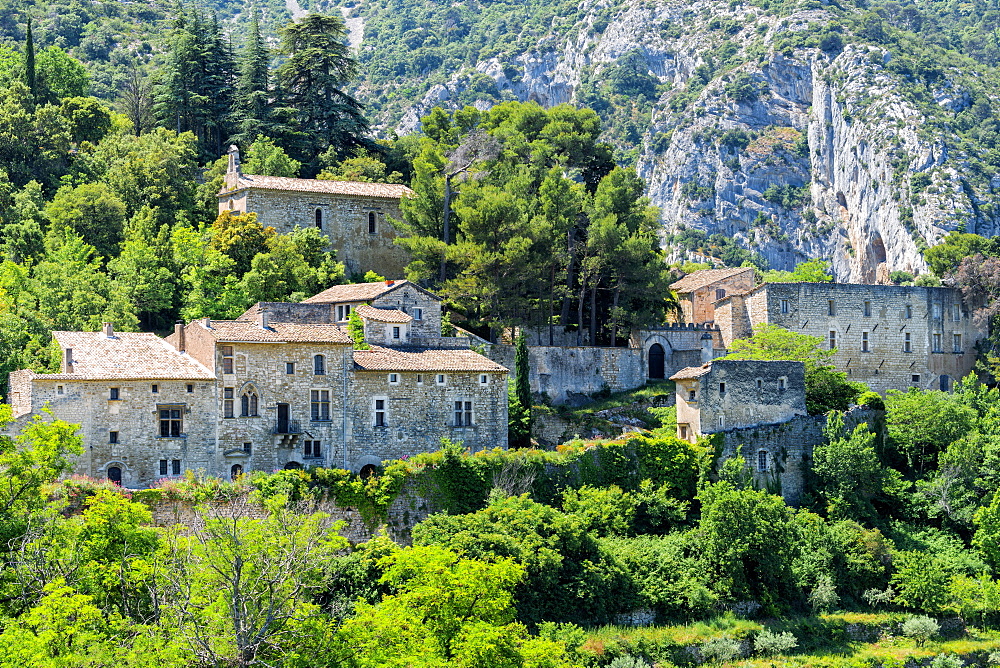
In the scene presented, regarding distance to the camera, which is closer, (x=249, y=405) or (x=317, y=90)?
(x=249, y=405)

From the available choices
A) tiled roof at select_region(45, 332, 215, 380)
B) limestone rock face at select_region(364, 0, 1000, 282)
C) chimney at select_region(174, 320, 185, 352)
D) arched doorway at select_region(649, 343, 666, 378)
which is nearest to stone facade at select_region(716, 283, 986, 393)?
arched doorway at select_region(649, 343, 666, 378)

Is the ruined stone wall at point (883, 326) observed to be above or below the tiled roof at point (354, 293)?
below

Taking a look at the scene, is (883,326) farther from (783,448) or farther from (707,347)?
(783,448)

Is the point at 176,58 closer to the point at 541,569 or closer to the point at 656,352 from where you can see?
the point at 656,352

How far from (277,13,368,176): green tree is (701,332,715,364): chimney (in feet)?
80.3

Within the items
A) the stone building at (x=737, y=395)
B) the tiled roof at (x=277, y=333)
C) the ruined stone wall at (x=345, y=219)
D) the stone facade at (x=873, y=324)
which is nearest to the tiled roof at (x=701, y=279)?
the stone facade at (x=873, y=324)

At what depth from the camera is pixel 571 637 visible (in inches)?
1599

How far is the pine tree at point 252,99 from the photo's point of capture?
236ft

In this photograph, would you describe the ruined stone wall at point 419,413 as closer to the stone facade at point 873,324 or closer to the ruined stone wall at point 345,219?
the ruined stone wall at point 345,219

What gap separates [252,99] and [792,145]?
8452cm

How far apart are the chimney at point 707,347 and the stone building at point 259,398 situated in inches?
579

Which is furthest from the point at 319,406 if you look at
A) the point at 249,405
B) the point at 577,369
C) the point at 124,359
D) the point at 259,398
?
the point at 577,369

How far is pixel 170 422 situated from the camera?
43875 mm

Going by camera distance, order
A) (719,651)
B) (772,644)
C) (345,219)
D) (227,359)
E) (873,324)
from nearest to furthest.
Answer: (719,651), (772,644), (227,359), (873,324), (345,219)
